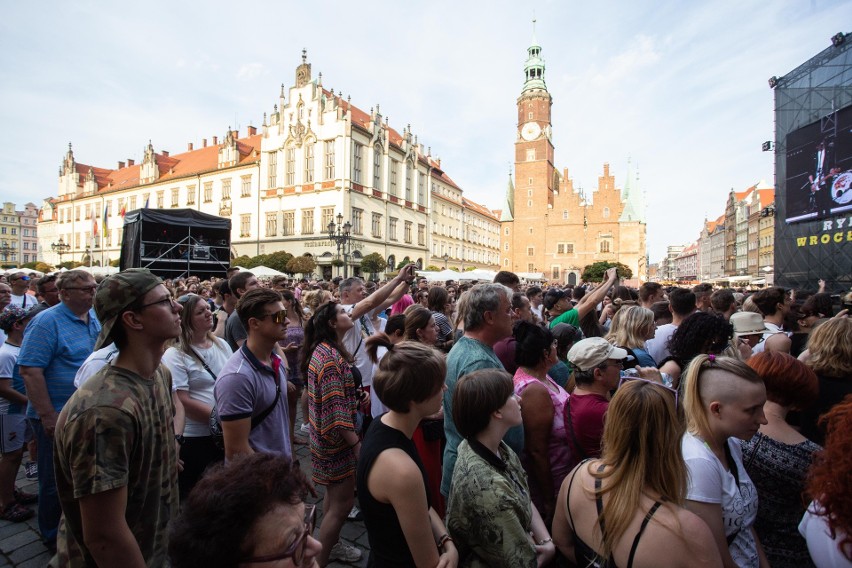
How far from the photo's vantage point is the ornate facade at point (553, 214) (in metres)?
56.8

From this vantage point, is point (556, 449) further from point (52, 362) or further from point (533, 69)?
point (533, 69)

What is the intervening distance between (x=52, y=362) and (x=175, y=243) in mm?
14824

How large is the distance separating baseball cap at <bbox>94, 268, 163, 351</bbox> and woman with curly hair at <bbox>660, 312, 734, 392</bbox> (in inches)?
137

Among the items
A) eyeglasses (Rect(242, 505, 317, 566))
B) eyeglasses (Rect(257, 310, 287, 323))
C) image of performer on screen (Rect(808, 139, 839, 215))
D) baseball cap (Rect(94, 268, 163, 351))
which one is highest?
image of performer on screen (Rect(808, 139, 839, 215))

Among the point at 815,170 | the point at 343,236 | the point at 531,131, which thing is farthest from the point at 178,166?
the point at 815,170

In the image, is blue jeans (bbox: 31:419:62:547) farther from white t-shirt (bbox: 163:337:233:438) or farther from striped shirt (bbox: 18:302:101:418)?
white t-shirt (bbox: 163:337:233:438)

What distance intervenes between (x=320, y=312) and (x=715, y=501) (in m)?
2.56

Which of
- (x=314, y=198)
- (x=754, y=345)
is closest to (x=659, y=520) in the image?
(x=754, y=345)

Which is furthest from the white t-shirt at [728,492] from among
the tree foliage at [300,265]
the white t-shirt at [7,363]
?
the tree foliage at [300,265]

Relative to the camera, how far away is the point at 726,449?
1971 millimetres

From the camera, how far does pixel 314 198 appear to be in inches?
1398

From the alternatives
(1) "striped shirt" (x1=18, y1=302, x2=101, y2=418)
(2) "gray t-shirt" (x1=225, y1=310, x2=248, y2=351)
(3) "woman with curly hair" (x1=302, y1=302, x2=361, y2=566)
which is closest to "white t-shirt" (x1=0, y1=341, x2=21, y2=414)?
(1) "striped shirt" (x1=18, y1=302, x2=101, y2=418)

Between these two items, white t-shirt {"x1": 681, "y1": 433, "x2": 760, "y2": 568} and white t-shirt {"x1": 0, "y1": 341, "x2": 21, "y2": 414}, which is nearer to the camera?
white t-shirt {"x1": 681, "y1": 433, "x2": 760, "y2": 568}

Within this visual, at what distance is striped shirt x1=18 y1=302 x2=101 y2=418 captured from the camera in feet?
10.4
